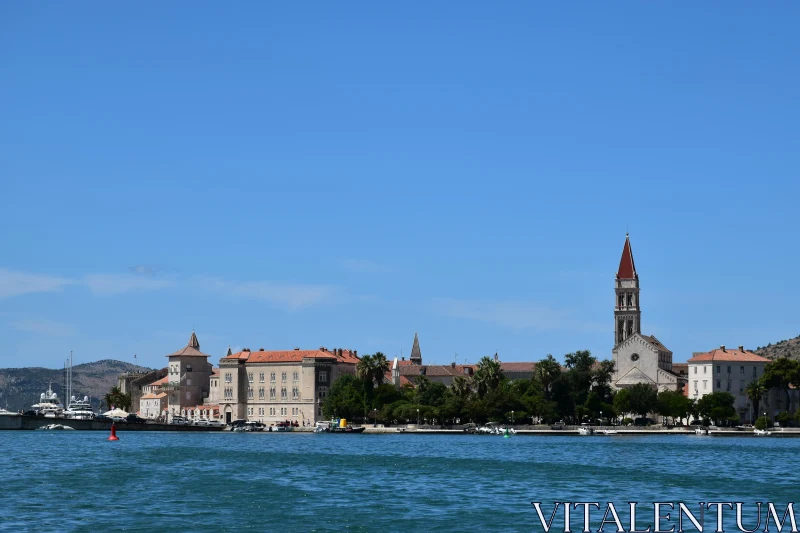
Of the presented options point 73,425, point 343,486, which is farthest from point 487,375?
point 343,486

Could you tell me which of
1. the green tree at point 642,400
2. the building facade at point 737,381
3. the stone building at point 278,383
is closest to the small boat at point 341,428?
the stone building at point 278,383

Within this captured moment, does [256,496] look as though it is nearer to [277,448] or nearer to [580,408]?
[277,448]

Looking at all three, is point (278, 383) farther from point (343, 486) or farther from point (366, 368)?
point (343, 486)

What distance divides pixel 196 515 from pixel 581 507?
15.4 meters

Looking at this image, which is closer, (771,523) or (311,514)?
(771,523)

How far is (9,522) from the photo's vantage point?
42.7m

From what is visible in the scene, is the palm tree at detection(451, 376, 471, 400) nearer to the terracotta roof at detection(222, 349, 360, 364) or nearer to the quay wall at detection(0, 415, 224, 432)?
the terracotta roof at detection(222, 349, 360, 364)

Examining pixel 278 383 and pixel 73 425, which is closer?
pixel 73 425

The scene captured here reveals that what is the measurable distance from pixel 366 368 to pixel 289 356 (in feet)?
60.5

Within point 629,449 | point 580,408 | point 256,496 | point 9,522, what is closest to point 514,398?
point 580,408

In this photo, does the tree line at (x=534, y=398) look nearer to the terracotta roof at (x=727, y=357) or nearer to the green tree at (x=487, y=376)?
the green tree at (x=487, y=376)

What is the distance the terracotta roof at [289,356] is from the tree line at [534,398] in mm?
10328

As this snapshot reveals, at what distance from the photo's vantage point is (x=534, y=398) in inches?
6516

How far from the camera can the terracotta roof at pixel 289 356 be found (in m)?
185
